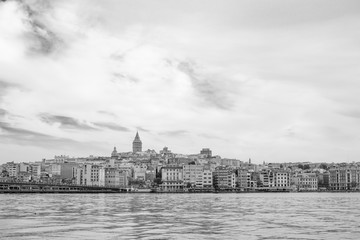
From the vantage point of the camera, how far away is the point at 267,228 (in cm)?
3319

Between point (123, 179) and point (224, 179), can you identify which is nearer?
point (224, 179)

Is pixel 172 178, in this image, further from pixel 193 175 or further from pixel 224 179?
pixel 224 179

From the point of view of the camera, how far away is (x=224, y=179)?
192 metres

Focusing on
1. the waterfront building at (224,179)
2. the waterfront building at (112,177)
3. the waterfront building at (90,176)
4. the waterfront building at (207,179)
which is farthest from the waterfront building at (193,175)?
the waterfront building at (90,176)

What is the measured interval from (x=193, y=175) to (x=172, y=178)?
21.9ft

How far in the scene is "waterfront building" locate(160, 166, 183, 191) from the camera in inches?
7149

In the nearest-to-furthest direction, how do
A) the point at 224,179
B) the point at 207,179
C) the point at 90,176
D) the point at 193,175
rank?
the point at 193,175 → the point at 207,179 → the point at 224,179 → the point at 90,176

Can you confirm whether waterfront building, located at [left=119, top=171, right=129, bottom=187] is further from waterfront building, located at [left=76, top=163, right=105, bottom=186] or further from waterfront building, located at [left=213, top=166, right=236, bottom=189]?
waterfront building, located at [left=213, top=166, right=236, bottom=189]

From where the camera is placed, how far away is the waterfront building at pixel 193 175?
18512 centimetres

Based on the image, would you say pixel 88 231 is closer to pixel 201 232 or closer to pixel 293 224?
pixel 201 232

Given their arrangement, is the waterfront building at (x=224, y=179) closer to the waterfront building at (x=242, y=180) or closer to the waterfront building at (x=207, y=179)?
the waterfront building at (x=207, y=179)

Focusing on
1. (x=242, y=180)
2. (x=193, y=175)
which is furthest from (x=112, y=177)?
(x=242, y=180)

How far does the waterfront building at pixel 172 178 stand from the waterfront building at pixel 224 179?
1301 cm

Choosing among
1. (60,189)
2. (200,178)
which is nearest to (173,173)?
(200,178)
